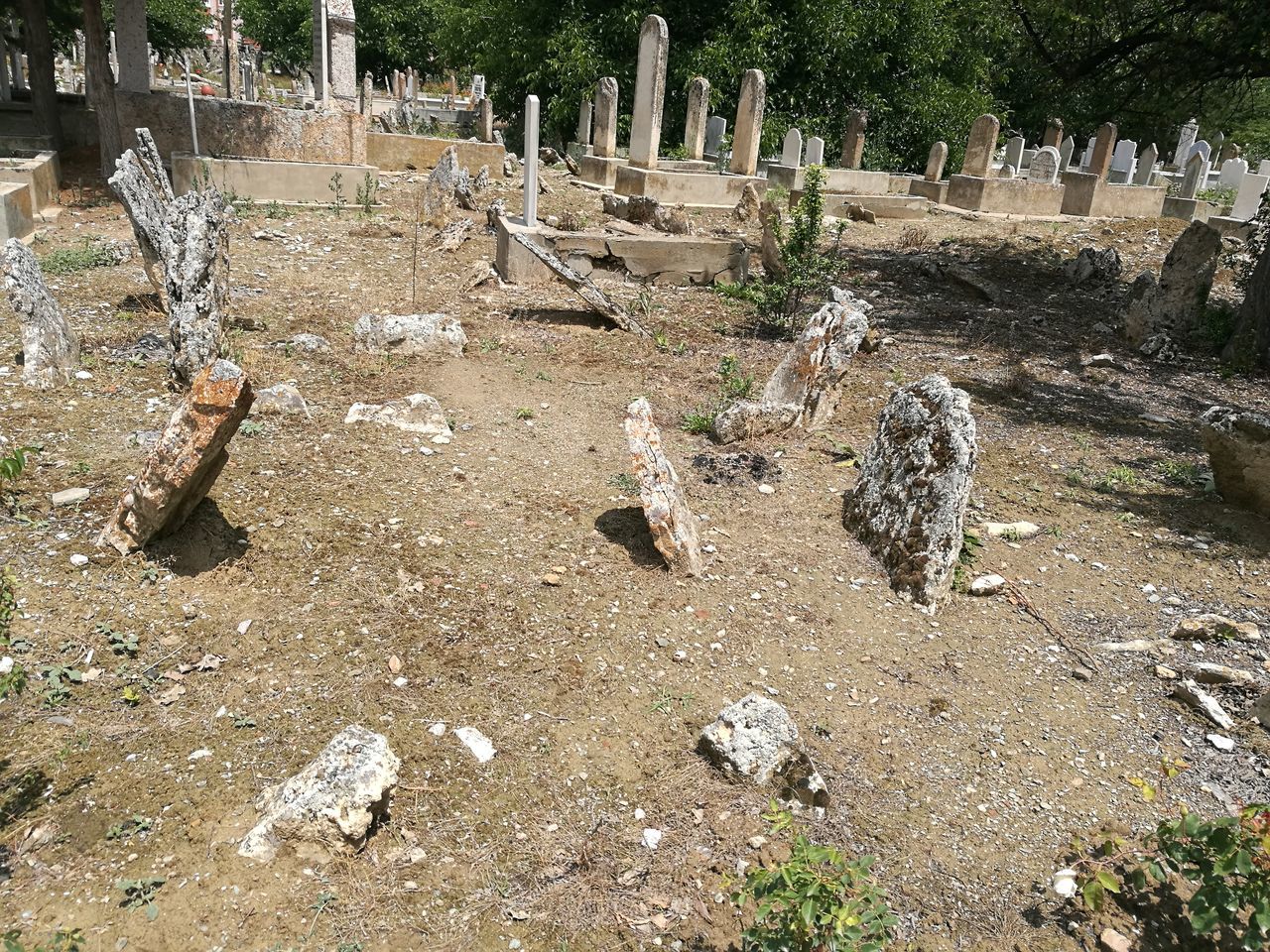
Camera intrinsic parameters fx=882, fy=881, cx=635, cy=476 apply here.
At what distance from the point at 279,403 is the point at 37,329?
1693 mm

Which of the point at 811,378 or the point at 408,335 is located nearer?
the point at 811,378

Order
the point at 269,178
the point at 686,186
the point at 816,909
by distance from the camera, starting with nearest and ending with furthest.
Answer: the point at 816,909, the point at 269,178, the point at 686,186

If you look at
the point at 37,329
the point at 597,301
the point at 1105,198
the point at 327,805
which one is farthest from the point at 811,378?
the point at 1105,198

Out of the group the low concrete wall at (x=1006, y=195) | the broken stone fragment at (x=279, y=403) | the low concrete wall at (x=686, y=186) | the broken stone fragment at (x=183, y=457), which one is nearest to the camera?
the broken stone fragment at (x=183, y=457)

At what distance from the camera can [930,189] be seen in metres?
18.8

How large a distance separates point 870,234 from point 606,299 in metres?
8.15

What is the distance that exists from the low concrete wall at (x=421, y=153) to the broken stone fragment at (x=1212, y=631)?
14.8 m

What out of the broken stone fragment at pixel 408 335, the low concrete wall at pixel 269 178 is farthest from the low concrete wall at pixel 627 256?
the low concrete wall at pixel 269 178

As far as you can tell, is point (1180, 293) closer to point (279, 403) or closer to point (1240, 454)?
point (1240, 454)

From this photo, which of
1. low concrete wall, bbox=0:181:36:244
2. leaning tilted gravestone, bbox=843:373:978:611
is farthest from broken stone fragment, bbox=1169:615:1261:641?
low concrete wall, bbox=0:181:36:244

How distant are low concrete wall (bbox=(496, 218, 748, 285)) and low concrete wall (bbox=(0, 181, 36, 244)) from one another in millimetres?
5129

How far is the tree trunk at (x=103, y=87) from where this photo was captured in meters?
13.1

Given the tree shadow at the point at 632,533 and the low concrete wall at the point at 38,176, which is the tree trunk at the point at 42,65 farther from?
the tree shadow at the point at 632,533

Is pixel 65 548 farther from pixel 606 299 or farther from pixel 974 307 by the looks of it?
pixel 974 307
